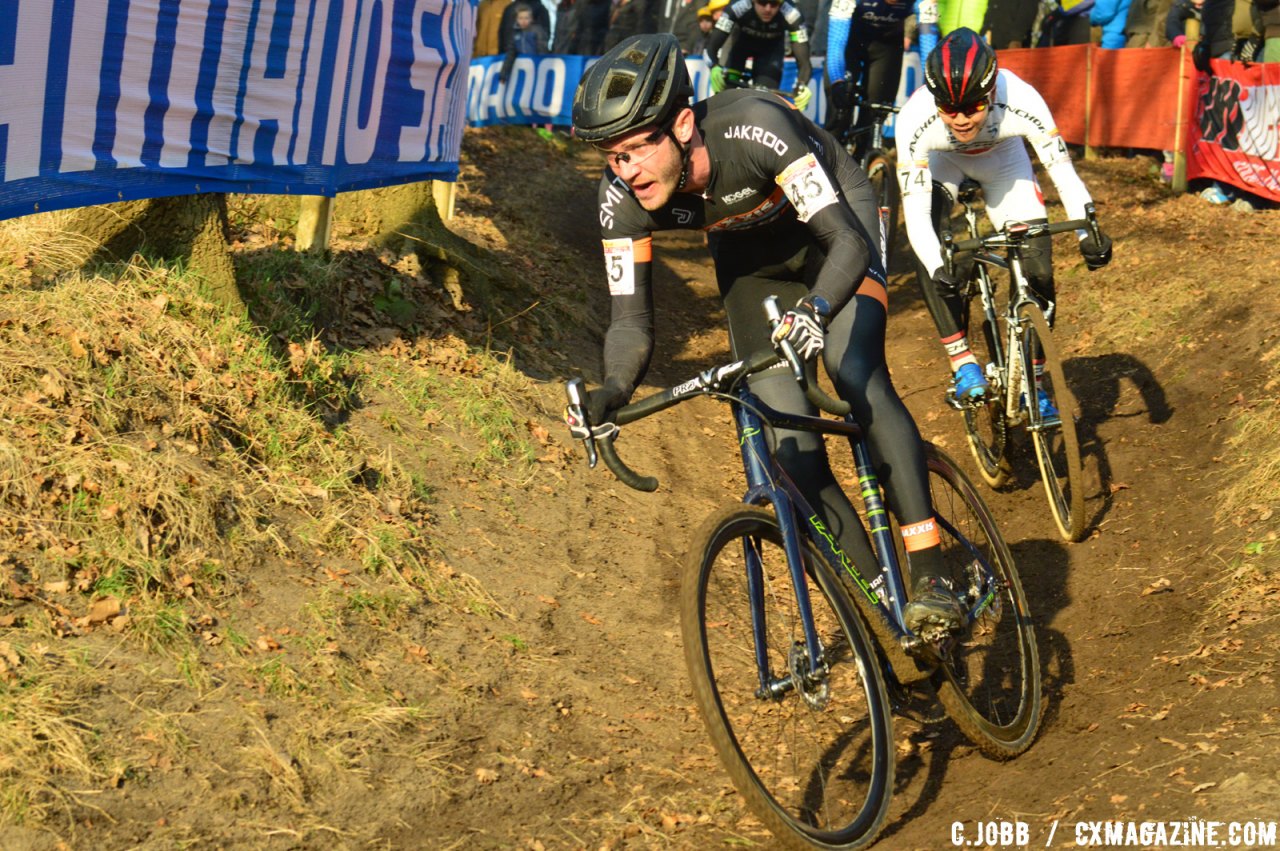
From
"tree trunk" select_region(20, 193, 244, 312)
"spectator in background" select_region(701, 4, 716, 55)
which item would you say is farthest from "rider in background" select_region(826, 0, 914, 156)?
"tree trunk" select_region(20, 193, 244, 312)

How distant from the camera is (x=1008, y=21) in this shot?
19.3 metres

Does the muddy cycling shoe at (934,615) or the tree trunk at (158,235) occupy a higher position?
the tree trunk at (158,235)

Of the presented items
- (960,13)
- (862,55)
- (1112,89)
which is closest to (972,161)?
(862,55)

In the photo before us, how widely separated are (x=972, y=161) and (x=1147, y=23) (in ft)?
39.2

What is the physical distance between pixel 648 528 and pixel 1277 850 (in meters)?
4.50

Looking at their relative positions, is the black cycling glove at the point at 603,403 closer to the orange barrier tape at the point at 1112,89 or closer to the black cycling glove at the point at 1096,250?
the black cycling glove at the point at 1096,250

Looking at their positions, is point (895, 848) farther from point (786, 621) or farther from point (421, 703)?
point (421, 703)

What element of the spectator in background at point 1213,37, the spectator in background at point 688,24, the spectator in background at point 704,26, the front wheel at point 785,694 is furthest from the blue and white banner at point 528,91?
the front wheel at point 785,694

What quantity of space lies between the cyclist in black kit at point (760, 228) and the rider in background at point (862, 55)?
8470 millimetres

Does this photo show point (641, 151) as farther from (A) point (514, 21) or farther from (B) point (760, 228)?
(A) point (514, 21)

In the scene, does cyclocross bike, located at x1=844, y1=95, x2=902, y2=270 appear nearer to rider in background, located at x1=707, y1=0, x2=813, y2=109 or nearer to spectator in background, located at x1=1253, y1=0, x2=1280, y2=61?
rider in background, located at x1=707, y1=0, x2=813, y2=109

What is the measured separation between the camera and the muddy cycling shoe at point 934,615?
4.84m

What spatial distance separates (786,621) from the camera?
444 cm

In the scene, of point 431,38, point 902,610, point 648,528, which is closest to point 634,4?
point 431,38
